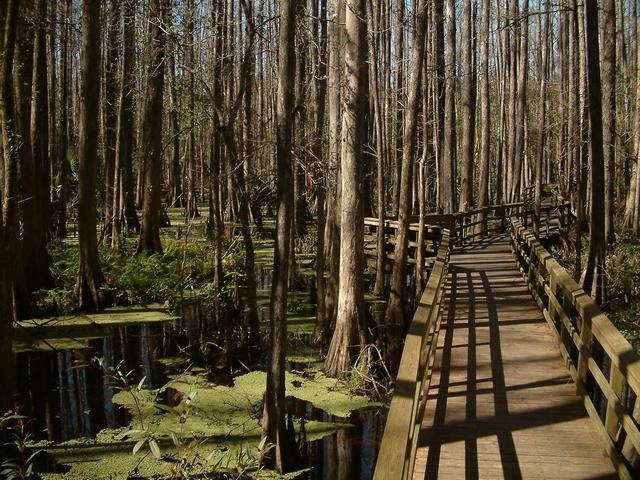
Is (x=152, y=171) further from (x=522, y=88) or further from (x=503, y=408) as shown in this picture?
(x=503, y=408)

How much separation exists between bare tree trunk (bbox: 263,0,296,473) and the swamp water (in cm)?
32

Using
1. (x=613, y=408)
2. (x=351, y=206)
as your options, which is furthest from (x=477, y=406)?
(x=351, y=206)

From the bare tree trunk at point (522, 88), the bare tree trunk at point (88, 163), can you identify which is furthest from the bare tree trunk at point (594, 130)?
the bare tree trunk at point (88, 163)

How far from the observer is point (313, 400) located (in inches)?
316

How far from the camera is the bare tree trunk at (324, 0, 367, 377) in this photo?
8820mm

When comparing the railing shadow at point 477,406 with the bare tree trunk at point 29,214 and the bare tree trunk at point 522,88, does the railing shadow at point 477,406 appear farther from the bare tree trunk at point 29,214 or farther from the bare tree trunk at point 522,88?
the bare tree trunk at point 522,88

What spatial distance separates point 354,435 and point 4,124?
4635 mm

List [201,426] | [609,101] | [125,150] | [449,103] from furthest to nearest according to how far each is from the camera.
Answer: [125,150] < [449,103] < [609,101] < [201,426]

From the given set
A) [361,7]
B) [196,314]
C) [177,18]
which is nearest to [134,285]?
[196,314]

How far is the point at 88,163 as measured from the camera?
1314cm

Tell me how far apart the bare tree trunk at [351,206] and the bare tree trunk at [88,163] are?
5.97m

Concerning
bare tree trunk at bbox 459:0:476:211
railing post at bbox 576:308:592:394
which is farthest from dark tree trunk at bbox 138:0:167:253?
railing post at bbox 576:308:592:394

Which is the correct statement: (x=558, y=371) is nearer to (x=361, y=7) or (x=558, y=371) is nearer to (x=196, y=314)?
(x=361, y=7)

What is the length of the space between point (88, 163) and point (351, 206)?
6621mm
